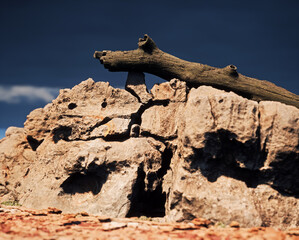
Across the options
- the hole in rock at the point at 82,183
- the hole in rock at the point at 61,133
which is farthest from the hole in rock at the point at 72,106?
the hole in rock at the point at 82,183

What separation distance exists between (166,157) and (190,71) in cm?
421

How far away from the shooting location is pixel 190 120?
8.21 meters

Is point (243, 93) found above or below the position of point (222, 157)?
above

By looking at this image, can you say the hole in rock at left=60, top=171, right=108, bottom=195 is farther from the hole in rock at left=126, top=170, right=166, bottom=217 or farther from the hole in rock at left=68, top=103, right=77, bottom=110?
the hole in rock at left=68, top=103, right=77, bottom=110

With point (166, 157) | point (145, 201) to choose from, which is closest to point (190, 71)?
point (166, 157)

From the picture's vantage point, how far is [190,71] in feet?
37.3

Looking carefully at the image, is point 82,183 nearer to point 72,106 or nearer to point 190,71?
point 72,106

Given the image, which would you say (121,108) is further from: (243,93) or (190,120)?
(243,93)

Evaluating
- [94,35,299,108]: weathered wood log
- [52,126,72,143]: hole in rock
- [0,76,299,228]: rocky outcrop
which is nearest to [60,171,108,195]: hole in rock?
[0,76,299,228]: rocky outcrop

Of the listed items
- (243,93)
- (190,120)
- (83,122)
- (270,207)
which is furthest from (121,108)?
(270,207)

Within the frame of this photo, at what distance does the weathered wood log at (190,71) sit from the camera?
36.8 ft

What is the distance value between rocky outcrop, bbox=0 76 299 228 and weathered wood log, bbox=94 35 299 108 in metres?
0.71

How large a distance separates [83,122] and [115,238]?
6044 millimetres

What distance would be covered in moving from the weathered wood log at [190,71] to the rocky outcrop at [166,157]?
0.71 meters
